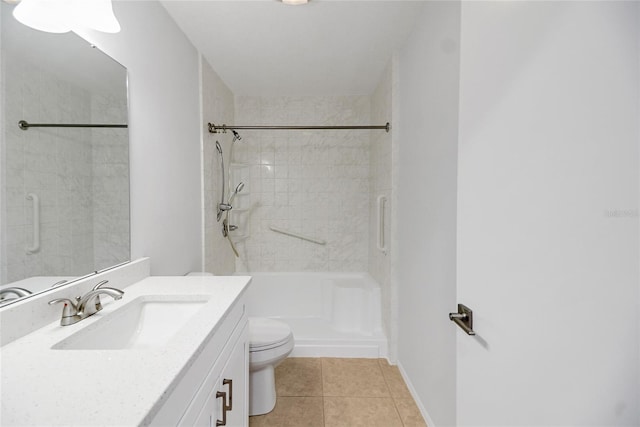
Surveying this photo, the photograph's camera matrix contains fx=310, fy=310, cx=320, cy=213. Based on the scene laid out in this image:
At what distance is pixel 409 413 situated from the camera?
1800mm

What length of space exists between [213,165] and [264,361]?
1597 millimetres

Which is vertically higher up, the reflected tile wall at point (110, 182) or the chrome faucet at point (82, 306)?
the reflected tile wall at point (110, 182)

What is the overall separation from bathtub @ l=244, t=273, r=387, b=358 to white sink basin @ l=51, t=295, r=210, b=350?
1476mm

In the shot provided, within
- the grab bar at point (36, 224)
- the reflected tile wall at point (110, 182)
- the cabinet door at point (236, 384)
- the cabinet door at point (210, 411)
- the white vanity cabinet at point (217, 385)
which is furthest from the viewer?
the reflected tile wall at point (110, 182)

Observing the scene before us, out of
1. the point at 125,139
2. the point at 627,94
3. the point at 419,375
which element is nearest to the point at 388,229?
the point at 419,375

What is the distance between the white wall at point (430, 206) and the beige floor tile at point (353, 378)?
215 millimetres

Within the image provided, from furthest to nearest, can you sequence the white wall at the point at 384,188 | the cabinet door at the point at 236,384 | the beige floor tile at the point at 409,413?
the white wall at the point at 384,188
the beige floor tile at the point at 409,413
the cabinet door at the point at 236,384

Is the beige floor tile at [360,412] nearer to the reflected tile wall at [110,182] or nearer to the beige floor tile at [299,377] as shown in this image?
the beige floor tile at [299,377]

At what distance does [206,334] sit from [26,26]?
1074 mm

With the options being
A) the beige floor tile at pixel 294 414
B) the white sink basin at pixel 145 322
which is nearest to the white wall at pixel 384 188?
the beige floor tile at pixel 294 414

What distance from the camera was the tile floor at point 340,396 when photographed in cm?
175

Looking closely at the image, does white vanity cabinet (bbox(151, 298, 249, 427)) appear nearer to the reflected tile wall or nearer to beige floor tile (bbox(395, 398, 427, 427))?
the reflected tile wall

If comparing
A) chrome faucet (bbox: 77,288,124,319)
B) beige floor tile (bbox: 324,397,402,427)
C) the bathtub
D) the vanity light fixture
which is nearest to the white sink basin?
chrome faucet (bbox: 77,288,124,319)

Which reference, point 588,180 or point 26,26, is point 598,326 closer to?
point 588,180
